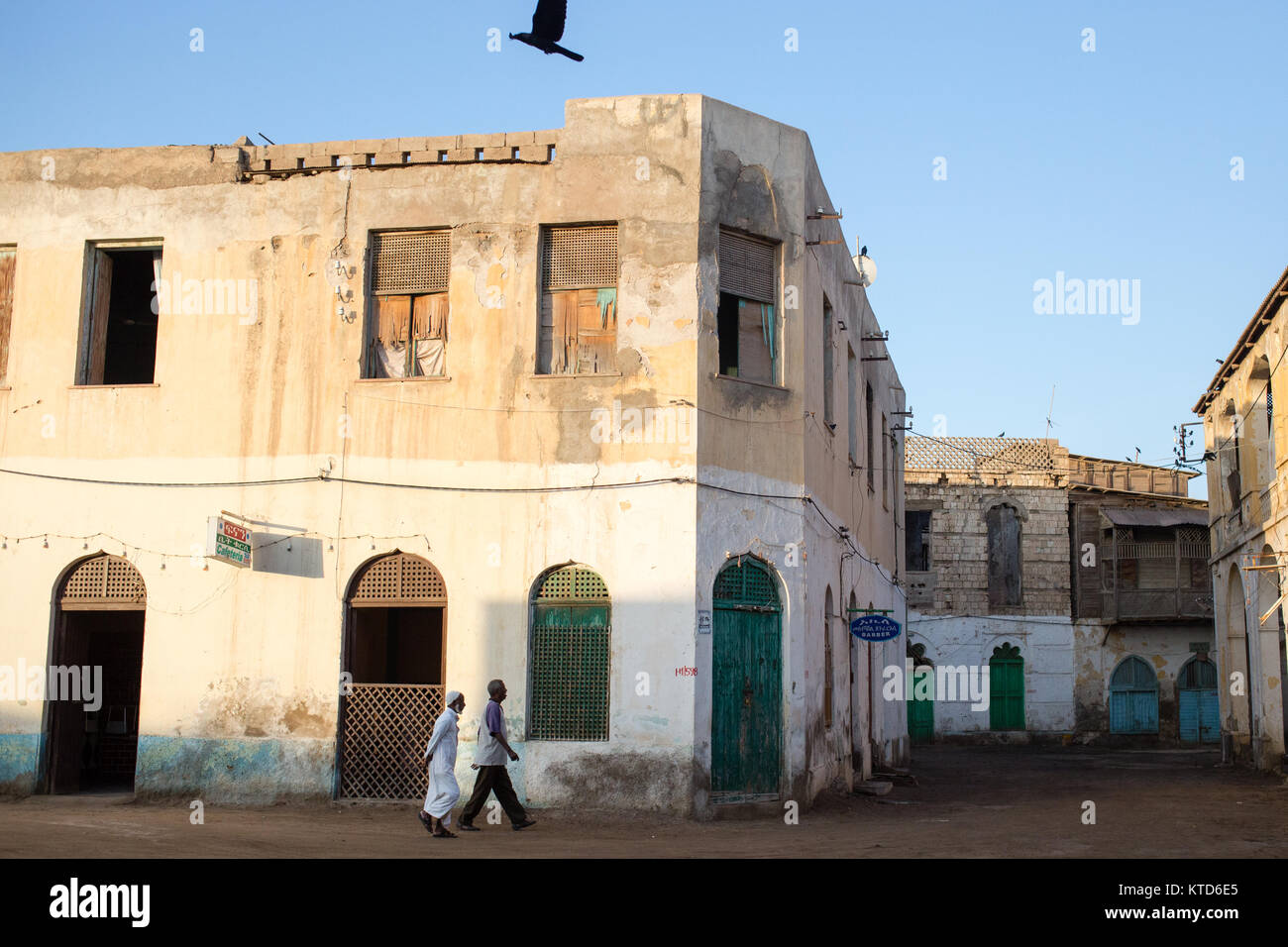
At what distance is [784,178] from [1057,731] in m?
26.1

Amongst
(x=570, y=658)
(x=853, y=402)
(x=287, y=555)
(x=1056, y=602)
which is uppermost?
(x=853, y=402)

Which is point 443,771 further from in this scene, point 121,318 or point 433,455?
point 121,318

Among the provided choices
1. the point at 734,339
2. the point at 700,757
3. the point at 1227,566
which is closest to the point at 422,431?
the point at 734,339

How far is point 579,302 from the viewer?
15.9 metres

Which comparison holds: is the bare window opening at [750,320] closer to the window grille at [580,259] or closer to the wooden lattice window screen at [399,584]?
the window grille at [580,259]

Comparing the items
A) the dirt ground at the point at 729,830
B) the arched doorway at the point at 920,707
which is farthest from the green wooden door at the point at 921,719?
the dirt ground at the point at 729,830

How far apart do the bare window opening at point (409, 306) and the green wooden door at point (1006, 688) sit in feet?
86.9

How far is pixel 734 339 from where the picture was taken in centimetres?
1614

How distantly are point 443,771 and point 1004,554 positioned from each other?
28767 millimetres

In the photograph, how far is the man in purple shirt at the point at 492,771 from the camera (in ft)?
44.4

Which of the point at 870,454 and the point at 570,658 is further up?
the point at 870,454

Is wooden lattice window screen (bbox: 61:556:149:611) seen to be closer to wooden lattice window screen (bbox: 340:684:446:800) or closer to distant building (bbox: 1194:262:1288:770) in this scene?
wooden lattice window screen (bbox: 340:684:446:800)

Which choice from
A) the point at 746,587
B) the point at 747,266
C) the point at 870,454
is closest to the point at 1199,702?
the point at 870,454
